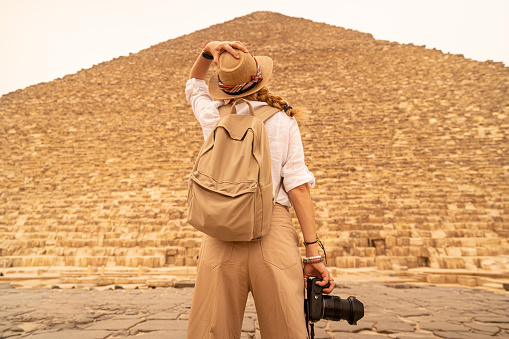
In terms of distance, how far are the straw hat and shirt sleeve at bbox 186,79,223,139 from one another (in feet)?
0.21

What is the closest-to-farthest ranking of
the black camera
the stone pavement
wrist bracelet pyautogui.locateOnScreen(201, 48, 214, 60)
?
1. the black camera
2. wrist bracelet pyautogui.locateOnScreen(201, 48, 214, 60)
3. the stone pavement

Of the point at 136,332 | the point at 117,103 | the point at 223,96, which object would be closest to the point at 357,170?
the point at 136,332

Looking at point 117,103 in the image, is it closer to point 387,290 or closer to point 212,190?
point 387,290

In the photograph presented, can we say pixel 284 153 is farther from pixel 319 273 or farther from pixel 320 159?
pixel 320 159

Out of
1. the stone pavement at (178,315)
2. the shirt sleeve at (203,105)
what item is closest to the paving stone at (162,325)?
the stone pavement at (178,315)

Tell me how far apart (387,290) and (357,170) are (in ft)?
22.5

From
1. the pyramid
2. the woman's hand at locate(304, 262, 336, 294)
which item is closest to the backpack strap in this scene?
the woman's hand at locate(304, 262, 336, 294)

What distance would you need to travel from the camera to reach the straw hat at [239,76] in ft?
3.92

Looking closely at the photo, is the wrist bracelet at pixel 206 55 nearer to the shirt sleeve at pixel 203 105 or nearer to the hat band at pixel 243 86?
the shirt sleeve at pixel 203 105

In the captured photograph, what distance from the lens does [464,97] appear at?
14375 mm

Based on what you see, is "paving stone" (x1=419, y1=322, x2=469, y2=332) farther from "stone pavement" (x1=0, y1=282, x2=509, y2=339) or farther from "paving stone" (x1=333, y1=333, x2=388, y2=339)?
"paving stone" (x1=333, y1=333, x2=388, y2=339)

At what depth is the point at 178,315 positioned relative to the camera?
9.99ft

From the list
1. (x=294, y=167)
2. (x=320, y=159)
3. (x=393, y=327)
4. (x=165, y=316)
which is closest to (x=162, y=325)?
(x=165, y=316)

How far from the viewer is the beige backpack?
1.00 metres
